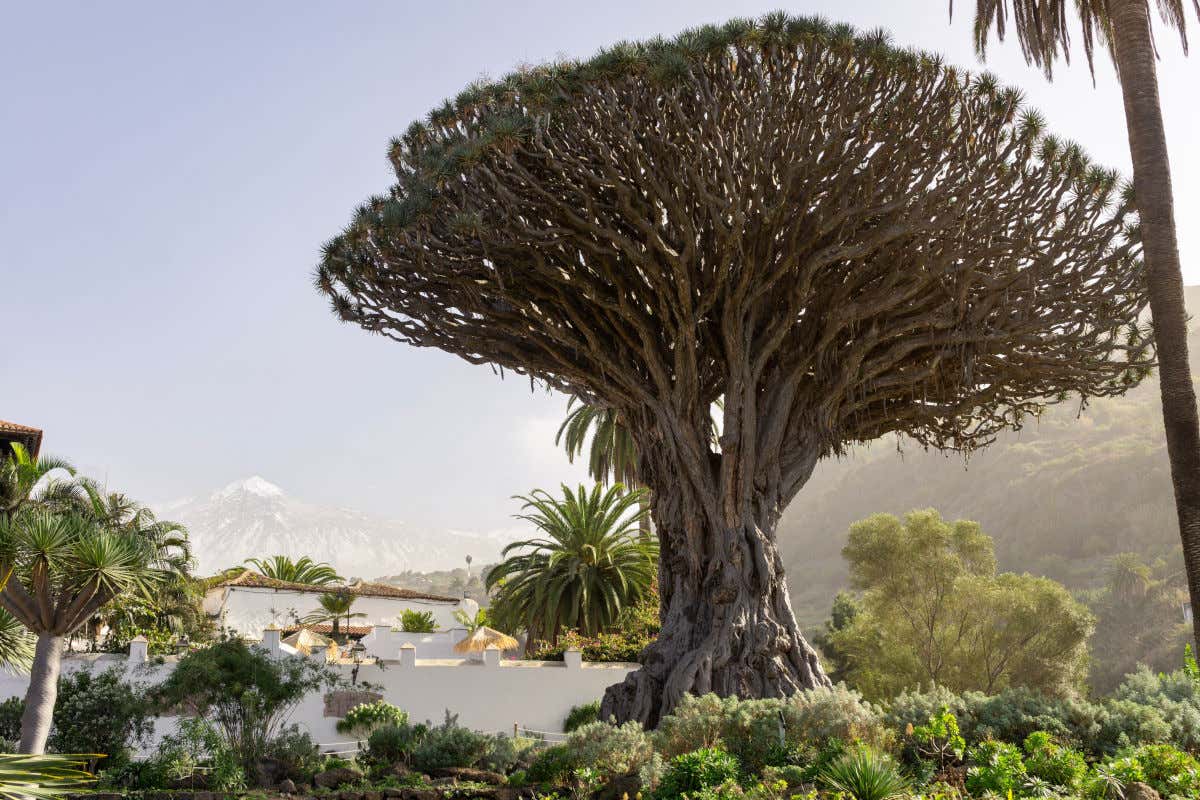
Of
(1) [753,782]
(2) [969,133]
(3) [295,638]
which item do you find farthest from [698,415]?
(3) [295,638]

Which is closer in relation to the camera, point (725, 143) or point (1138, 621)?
point (725, 143)

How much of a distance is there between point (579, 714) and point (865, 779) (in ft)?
49.5

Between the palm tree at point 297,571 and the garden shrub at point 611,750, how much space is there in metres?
38.4

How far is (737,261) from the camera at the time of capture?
603 inches

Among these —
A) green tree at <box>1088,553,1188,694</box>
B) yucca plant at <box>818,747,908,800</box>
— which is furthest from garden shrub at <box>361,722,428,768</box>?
green tree at <box>1088,553,1188,694</box>

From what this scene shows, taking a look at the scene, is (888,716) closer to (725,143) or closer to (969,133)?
(725,143)

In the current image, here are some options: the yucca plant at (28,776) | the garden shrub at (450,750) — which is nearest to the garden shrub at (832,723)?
the garden shrub at (450,750)

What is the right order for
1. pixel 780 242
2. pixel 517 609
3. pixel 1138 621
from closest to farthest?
1. pixel 780 242
2. pixel 517 609
3. pixel 1138 621

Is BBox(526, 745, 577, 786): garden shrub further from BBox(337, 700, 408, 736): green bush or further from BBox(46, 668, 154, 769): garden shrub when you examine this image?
BBox(337, 700, 408, 736): green bush

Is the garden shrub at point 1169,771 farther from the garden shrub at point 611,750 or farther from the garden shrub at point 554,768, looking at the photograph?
the garden shrub at point 554,768

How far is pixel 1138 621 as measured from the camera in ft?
182

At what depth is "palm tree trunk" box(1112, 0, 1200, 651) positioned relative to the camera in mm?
11016

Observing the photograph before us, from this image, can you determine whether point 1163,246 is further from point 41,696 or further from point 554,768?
point 41,696

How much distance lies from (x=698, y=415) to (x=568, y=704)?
952cm
